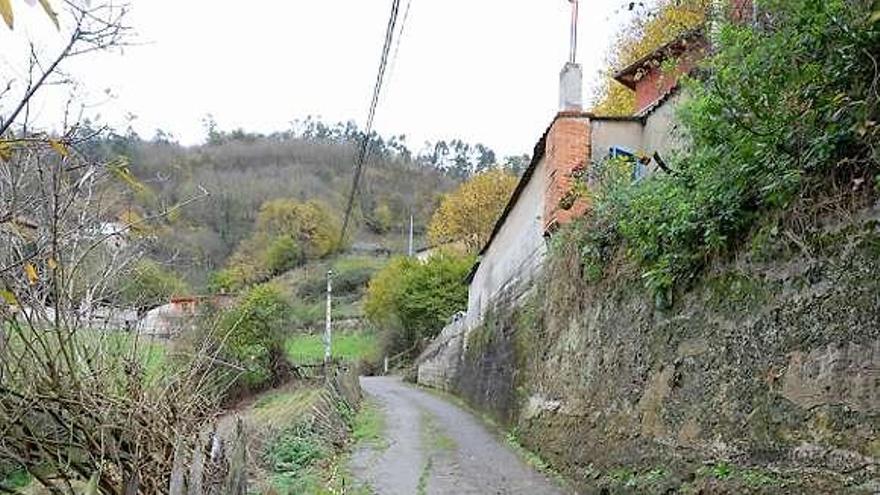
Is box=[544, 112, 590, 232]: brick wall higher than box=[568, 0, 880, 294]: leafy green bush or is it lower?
higher

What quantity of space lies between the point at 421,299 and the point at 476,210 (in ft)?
23.9

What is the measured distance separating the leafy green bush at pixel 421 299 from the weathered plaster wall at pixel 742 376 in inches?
957

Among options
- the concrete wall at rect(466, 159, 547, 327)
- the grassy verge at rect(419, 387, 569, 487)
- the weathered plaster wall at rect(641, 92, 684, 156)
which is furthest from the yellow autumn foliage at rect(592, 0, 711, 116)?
the grassy verge at rect(419, 387, 569, 487)

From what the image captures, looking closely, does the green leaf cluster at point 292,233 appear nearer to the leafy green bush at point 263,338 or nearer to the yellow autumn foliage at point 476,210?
the yellow autumn foliage at point 476,210

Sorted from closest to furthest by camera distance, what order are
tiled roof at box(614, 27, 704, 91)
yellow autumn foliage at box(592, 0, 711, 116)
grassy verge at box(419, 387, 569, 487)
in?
grassy verge at box(419, 387, 569, 487) → tiled roof at box(614, 27, 704, 91) → yellow autumn foliage at box(592, 0, 711, 116)

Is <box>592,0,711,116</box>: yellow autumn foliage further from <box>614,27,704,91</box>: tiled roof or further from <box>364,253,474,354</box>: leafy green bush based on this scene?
<box>364,253,474,354</box>: leafy green bush

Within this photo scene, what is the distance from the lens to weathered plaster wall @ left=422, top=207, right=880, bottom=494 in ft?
13.1

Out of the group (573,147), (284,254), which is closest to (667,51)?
(573,147)

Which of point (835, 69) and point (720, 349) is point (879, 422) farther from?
point (835, 69)

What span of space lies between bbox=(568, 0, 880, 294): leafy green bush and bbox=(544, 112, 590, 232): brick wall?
5.18 meters

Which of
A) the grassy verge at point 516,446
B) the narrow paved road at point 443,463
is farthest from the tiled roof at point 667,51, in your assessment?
the narrow paved road at point 443,463

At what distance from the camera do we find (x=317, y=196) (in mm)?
67250

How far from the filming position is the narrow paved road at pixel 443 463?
8141 mm

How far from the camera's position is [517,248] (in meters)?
15.2
